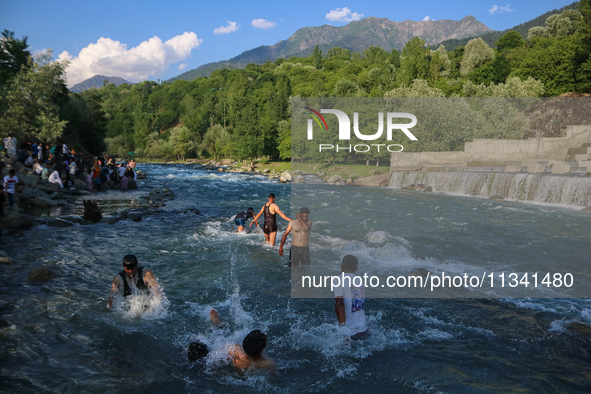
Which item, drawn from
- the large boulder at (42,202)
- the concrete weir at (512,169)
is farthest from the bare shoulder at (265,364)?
the concrete weir at (512,169)

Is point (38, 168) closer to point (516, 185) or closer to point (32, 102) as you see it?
point (32, 102)

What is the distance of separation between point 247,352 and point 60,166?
25775 millimetres

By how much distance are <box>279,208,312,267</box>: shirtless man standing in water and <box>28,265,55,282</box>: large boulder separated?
6.68 metres

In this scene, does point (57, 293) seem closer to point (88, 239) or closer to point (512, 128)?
point (88, 239)

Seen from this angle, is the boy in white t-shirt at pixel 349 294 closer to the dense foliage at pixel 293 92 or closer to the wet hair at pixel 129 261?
the wet hair at pixel 129 261

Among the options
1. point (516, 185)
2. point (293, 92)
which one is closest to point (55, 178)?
point (516, 185)

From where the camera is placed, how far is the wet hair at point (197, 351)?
6.58 metres

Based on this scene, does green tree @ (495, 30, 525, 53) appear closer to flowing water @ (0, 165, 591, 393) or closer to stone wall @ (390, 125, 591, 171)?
stone wall @ (390, 125, 591, 171)

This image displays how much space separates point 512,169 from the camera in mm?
33406

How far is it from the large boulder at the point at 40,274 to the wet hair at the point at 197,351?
601 centimetres

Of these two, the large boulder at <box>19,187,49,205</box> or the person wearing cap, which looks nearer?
the person wearing cap

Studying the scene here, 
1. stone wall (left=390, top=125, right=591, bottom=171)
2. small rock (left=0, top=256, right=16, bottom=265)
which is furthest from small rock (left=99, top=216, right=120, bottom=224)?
stone wall (left=390, top=125, right=591, bottom=171)

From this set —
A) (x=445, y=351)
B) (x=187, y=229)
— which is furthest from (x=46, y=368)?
(x=187, y=229)

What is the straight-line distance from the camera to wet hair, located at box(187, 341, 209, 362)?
21.6 ft
